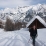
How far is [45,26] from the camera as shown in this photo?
40375 millimetres

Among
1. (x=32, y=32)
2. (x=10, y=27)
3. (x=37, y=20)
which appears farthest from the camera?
(x=10, y=27)

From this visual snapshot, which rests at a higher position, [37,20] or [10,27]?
[37,20]

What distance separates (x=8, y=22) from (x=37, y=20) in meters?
36.4

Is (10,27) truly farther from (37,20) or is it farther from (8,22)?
(37,20)

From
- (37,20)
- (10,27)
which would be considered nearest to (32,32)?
(37,20)

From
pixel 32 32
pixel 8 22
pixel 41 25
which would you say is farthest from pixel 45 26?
pixel 8 22

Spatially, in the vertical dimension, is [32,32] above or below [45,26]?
above

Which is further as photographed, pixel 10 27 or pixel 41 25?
pixel 10 27

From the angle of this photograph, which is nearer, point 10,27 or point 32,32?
point 32,32

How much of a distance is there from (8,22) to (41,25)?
36.4 m

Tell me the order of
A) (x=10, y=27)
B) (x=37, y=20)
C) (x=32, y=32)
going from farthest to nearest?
(x=10, y=27), (x=37, y=20), (x=32, y=32)

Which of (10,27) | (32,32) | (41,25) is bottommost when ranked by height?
(10,27)

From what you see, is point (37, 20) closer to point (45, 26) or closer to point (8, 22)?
point (45, 26)

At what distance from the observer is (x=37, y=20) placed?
3975 centimetres
